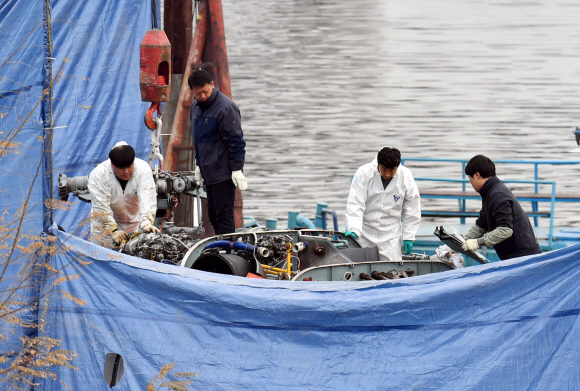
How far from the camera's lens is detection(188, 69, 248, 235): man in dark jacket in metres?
6.43

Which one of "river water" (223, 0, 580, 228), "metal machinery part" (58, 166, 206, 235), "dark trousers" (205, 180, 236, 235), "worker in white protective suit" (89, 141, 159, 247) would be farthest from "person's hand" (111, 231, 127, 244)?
"river water" (223, 0, 580, 228)

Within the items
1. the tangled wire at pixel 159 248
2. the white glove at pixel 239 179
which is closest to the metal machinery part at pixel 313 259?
the tangled wire at pixel 159 248

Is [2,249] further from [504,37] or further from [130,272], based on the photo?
[504,37]

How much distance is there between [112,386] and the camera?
4262 mm

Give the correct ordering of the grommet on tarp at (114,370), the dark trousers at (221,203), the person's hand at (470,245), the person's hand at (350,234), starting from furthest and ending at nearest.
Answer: the dark trousers at (221,203) < the person's hand at (350,234) < the person's hand at (470,245) < the grommet on tarp at (114,370)

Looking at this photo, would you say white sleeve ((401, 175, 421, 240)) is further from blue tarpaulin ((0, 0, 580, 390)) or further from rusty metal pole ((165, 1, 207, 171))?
rusty metal pole ((165, 1, 207, 171))

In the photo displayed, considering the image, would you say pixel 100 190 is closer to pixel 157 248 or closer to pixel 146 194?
pixel 146 194

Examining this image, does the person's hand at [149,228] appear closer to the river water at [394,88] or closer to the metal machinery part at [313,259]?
the metal machinery part at [313,259]

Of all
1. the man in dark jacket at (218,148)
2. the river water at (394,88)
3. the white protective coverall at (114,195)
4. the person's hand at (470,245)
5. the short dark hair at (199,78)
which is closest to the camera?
the person's hand at (470,245)

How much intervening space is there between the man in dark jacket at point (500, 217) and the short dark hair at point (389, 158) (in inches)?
26.9

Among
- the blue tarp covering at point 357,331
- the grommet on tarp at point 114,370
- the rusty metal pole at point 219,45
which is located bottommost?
the grommet on tarp at point 114,370

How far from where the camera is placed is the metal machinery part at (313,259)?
16.5 ft

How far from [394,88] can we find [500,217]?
18.8 m

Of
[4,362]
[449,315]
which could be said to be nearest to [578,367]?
[449,315]
